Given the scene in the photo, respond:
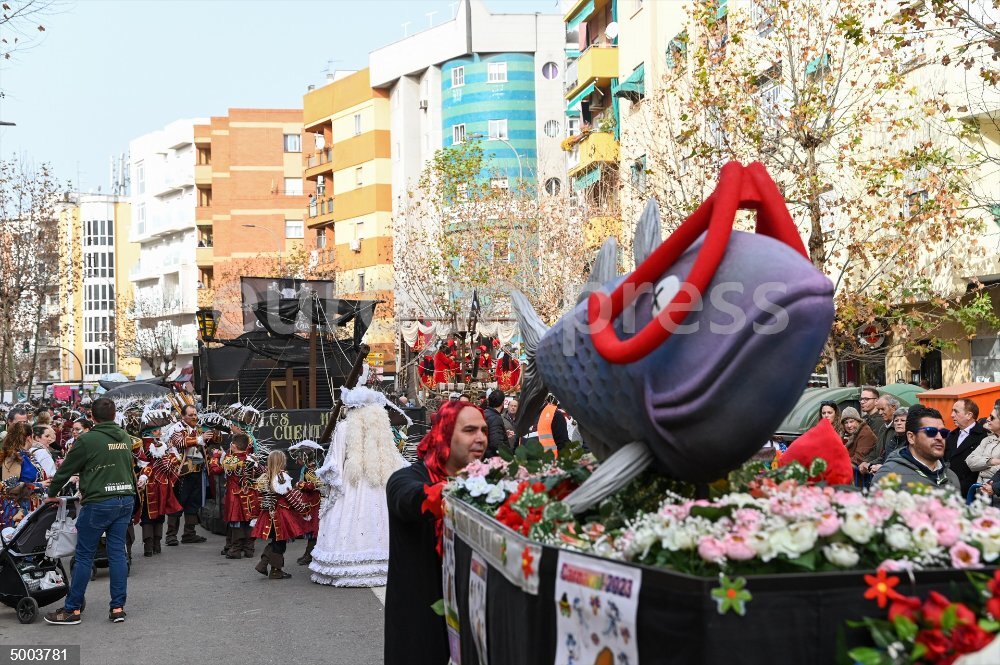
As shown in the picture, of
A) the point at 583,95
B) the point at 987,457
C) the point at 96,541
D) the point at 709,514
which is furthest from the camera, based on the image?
the point at 583,95

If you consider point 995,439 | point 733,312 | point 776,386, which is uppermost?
point 733,312

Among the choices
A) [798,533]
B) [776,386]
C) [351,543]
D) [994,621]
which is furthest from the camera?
[351,543]

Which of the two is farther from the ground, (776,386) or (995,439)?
(776,386)

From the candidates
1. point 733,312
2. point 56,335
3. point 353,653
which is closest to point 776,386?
point 733,312

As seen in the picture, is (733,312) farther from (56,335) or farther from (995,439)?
(56,335)

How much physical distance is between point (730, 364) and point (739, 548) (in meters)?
0.69

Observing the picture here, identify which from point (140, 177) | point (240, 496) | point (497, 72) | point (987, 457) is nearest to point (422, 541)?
point (987, 457)

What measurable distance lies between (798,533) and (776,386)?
577 mm

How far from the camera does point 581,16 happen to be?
139 ft

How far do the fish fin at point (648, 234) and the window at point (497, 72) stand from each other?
52.0m

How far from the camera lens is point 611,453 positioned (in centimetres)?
459

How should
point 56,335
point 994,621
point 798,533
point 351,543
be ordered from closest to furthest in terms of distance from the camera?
1. point 994,621
2. point 798,533
3. point 351,543
4. point 56,335

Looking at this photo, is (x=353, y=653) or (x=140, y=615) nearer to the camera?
(x=353, y=653)

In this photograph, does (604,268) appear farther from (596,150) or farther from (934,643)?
(596,150)
